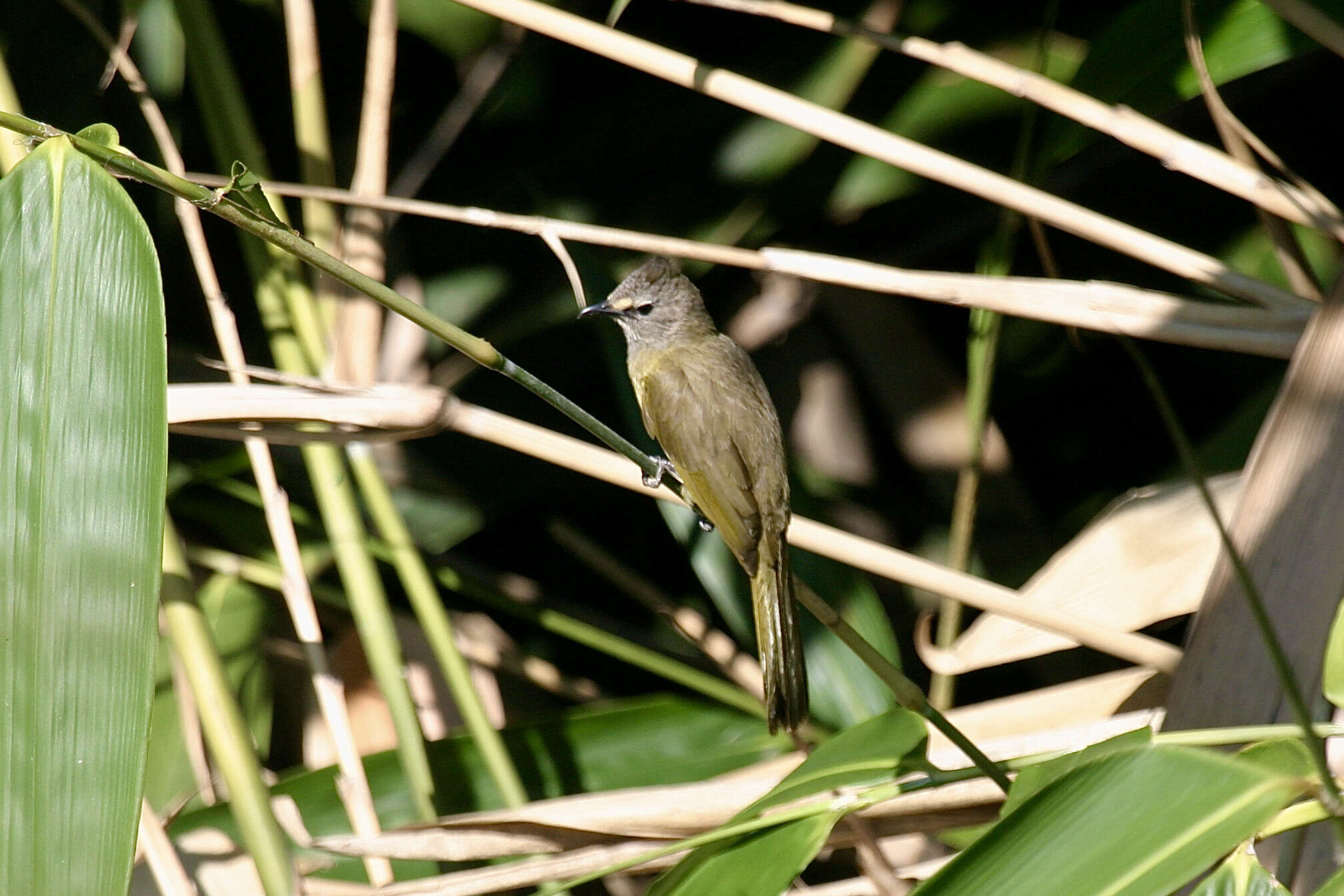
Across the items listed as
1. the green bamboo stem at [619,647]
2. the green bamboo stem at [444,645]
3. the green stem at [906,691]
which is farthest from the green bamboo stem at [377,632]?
the green stem at [906,691]

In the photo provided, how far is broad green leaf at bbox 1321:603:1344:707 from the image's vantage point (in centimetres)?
100

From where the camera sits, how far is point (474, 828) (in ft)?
4.61

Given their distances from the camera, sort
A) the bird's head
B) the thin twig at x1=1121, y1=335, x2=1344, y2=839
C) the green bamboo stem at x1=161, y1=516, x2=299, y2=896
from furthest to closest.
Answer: the bird's head, the green bamboo stem at x1=161, y1=516, x2=299, y2=896, the thin twig at x1=1121, y1=335, x2=1344, y2=839

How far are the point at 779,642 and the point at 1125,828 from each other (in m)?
0.81

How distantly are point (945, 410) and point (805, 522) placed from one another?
33.9 inches

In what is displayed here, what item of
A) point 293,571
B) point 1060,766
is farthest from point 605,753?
point 1060,766

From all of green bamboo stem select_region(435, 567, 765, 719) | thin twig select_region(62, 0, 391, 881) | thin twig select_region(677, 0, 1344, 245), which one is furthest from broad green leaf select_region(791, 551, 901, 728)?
thin twig select_region(677, 0, 1344, 245)

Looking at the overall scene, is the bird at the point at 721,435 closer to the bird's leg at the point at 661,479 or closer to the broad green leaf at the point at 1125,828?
the bird's leg at the point at 661,479

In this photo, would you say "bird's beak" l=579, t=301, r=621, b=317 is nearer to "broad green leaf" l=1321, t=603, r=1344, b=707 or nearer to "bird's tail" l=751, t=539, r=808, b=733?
"bird's tail" l=751, t=539, r=808, b=733

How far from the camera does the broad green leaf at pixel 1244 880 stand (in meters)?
0.96

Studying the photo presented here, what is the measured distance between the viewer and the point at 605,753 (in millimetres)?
1992

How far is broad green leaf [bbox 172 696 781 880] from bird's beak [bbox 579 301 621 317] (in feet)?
2.09

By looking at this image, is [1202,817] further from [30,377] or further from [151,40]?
[151,40]

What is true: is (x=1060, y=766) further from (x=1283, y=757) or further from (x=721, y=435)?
(x=721, y=435)
